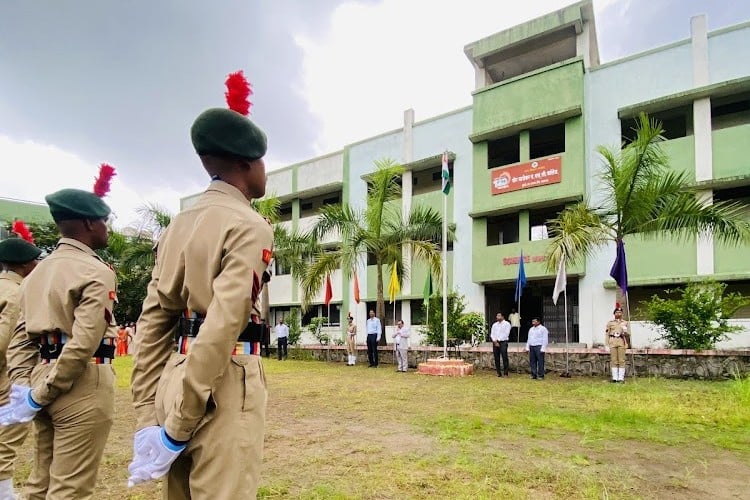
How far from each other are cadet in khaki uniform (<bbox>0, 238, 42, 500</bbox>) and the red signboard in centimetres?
1678

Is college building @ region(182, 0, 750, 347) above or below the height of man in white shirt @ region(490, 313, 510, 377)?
above

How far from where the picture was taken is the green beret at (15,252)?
3951mm

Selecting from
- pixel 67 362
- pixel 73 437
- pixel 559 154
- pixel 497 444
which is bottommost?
pixel 497 444

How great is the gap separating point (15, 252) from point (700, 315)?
12.9 metres

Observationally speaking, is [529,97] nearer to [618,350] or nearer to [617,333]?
[617,333]

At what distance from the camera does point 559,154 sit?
18.2 metres

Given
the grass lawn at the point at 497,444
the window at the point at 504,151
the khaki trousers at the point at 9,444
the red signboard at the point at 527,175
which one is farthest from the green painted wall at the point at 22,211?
the khaki trousers at the point at 9,444

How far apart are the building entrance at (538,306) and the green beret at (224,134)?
675 inches

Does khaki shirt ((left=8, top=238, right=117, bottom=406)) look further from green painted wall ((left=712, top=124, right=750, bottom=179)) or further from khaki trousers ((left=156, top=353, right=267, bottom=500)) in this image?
green painted wall ((left=712, top=124, right=750, bottom=179))

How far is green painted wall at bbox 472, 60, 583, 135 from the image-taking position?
17.9m

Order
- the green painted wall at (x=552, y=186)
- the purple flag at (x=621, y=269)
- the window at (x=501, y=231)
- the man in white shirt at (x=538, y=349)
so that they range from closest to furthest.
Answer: the purple flag at (x=621, y=269) < the man in white shirt at (x=538, y=349) < the green painted wall at (x=552, y=186) < the window at (x=501, y=231)

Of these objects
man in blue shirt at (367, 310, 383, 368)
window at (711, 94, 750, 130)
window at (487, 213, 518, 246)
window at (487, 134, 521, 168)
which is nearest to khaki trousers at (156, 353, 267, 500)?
man in blue shirt at (367, 310, 383, 368)

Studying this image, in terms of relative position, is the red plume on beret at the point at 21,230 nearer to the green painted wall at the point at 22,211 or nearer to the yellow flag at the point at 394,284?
the yellow flag at the point at 394,284

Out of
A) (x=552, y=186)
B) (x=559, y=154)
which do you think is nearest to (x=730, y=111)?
(x=559, y=154)
